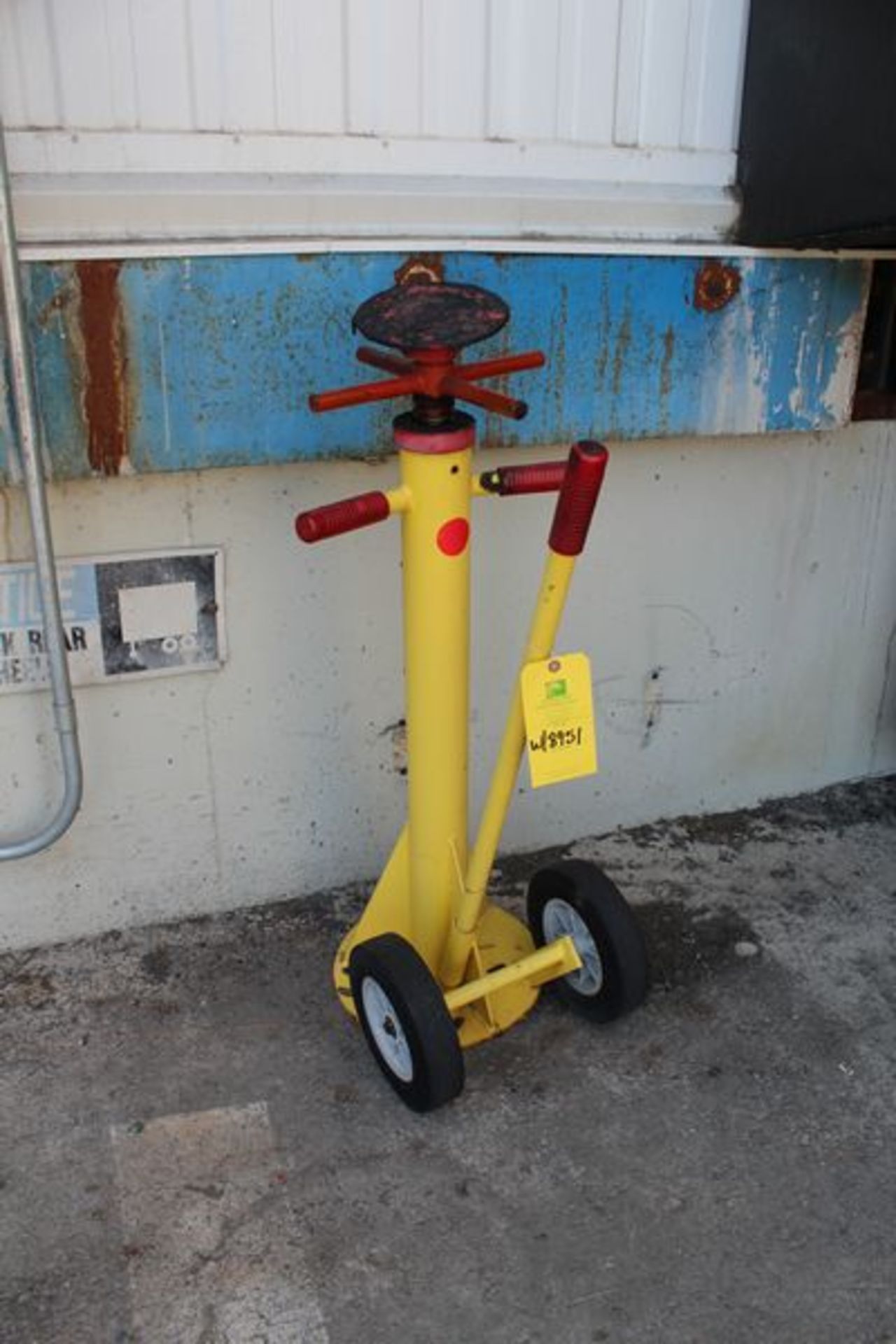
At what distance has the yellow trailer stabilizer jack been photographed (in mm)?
1896

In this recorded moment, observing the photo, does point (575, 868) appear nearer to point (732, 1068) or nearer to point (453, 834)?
point (453, 834)

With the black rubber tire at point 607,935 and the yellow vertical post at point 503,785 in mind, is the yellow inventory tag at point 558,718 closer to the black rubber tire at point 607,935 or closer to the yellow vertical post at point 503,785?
the yellow vertical post at point 503,785

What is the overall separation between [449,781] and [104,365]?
3.08 feet

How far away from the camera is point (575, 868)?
236 centimetres

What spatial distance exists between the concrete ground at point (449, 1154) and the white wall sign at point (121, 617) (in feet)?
2.00

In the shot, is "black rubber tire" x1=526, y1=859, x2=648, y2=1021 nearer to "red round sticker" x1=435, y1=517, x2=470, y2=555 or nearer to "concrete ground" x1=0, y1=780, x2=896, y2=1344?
"concrete ground" x1=0, y1=780, x2=896, y2=1344

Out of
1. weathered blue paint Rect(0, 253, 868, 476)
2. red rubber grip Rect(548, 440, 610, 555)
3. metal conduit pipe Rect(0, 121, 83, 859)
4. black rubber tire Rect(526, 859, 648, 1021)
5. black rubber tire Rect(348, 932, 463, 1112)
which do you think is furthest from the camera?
black rubber tire Rect(526, 859, 648, 1021)

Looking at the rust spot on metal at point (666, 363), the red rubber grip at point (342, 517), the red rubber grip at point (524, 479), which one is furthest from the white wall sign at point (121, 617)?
the rust spot on metal at point (666, 363)

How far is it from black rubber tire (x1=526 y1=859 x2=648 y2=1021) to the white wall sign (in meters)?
0.83

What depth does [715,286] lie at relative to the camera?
2.53m

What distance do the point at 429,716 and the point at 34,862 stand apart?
0.95m

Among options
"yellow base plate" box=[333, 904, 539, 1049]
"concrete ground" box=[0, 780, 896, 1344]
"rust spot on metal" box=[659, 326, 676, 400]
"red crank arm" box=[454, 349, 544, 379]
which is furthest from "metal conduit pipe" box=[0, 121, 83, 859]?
"rust spot on metal" box=[659, 326, 676, 400]

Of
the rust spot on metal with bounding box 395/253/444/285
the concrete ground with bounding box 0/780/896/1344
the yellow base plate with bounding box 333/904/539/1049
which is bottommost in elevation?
the concrete ground with bounding box 0/780/896/1344

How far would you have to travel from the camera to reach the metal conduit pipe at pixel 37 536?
194cm
